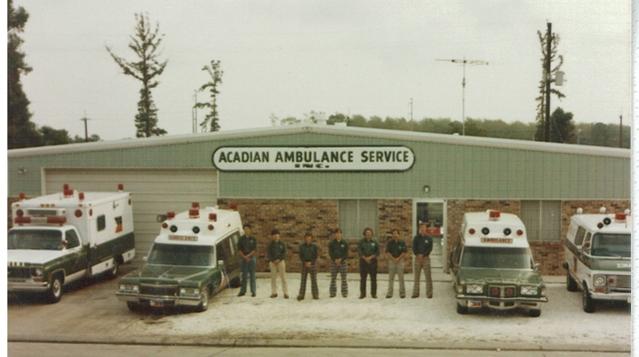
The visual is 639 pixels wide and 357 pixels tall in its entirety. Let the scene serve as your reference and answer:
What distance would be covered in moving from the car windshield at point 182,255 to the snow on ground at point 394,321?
92 centimetres

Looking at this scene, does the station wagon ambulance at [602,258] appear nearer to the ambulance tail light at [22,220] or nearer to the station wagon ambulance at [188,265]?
the station wagon ambulance at [188,265]

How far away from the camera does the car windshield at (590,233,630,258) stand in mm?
12453

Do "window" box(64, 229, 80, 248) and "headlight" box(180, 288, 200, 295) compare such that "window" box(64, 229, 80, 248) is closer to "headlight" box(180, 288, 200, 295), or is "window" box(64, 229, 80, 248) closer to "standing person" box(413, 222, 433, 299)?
"headlight" box(180, 288, 200, 295)

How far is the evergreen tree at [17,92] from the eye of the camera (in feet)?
35.7

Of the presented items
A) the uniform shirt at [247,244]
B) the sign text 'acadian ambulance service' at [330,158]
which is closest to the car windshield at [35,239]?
the uniform shirt at [247,244]

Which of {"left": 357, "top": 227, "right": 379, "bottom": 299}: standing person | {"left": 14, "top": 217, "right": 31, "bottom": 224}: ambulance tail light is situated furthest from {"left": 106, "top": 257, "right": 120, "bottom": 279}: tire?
{"left": 357, "top": 227, "right": 379, "bottom": 299}: standing person

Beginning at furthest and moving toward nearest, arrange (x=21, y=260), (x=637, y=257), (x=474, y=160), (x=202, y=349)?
(x=474, y=160)
(x=21, y=260)
(x=202, y=349)
(x=637, y=257)

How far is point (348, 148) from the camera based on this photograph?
51.3 ft

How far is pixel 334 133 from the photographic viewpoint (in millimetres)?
15672

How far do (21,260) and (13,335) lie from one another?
2.51 metres

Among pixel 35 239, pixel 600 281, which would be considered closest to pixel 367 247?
pixel 600 281

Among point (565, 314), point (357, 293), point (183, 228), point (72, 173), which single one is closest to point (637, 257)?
point (565, 314)

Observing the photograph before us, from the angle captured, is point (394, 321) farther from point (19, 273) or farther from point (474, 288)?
point (19, 273)

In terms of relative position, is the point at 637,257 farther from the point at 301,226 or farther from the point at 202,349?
the point at 301,226
